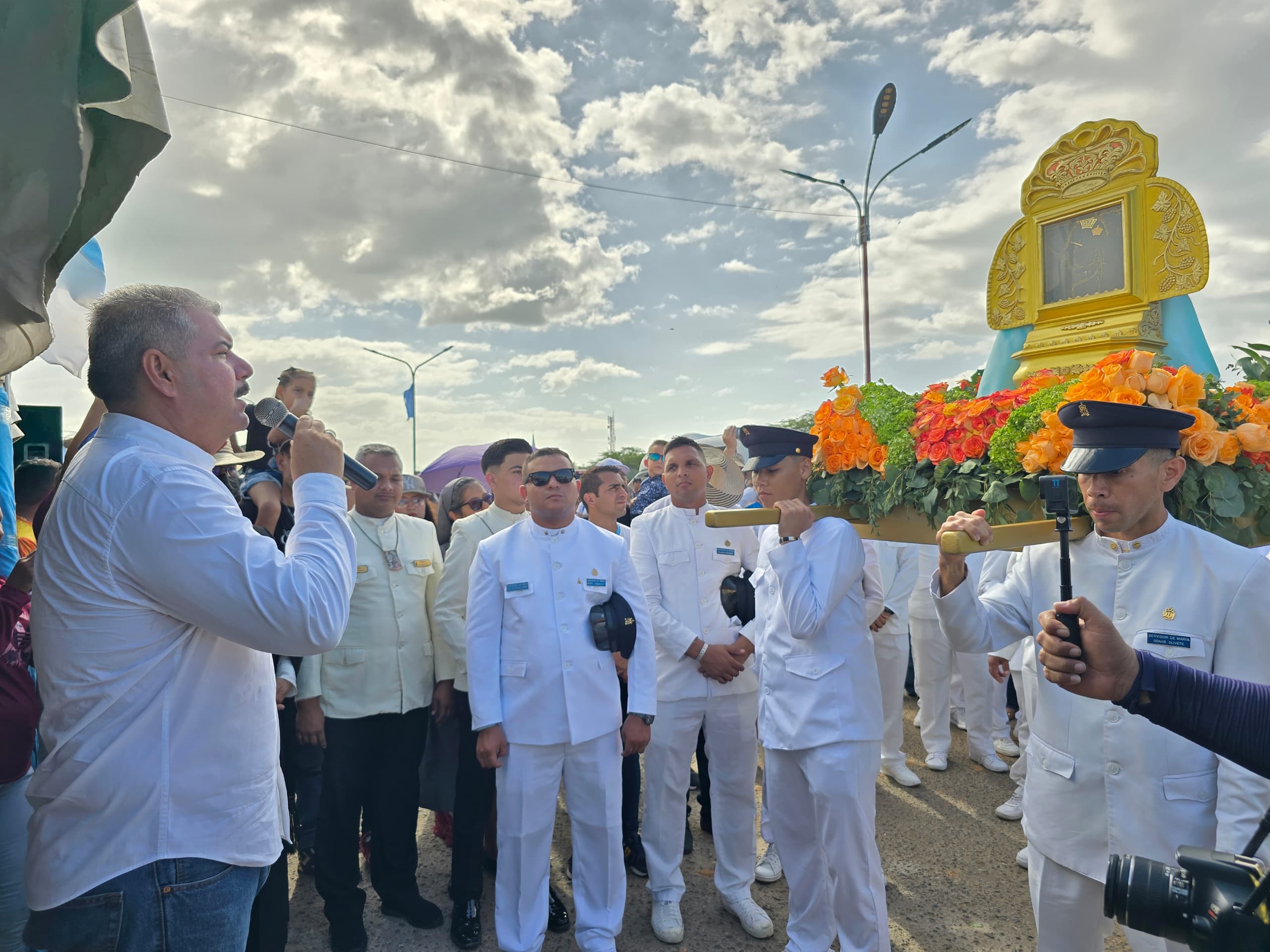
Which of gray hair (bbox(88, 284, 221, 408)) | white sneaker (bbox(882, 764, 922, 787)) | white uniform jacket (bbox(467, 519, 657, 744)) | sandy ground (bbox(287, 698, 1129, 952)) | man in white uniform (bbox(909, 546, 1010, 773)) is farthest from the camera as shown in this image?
man in white uniform (bbox(909, 546, 1010, 773))

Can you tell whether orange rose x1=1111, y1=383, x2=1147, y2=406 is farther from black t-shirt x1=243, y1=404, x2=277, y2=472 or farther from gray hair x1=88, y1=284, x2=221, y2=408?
black t-shirt x1=243, y1=404, x2=277, y2=472

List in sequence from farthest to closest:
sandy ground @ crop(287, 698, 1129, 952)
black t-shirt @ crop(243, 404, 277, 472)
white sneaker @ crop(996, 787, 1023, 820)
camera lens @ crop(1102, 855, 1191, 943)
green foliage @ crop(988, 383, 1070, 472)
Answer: white sneaker @ crop(996, 787, 1023, 820) < black t-shirt @ crop(243, 404, 277, 472) < sandy ground @ crop(287, 698, 1129, 952) < green foliage @ crop(988, 383, 1070, 472) < camera lens @ crop(1102, 855, 1191, 943)

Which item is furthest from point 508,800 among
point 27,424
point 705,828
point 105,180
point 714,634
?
point 27,424

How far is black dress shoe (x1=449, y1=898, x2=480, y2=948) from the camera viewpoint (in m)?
3.68

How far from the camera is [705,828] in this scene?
200 inches

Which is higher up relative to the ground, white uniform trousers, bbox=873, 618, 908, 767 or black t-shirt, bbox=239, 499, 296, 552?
black t-shirt, bbox=239, 499, 296, 552

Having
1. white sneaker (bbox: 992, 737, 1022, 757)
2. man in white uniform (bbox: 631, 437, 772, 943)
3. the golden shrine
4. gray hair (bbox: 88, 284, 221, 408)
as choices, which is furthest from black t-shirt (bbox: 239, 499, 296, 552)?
white sneaker (bbox: 992, 737, 1022, 757)

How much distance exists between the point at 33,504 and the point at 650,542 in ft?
10.6

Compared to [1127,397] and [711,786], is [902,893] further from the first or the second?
[1127,397]

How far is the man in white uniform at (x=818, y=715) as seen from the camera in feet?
10.7

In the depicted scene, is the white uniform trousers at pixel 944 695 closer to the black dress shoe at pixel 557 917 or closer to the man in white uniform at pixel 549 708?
the man in white uniform at pixel 549 708

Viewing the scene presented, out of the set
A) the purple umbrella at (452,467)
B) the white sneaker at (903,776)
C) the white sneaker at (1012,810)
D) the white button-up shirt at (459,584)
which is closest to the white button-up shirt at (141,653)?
the white button-up shirt at (459,584)

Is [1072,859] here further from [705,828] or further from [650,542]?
[705,828]

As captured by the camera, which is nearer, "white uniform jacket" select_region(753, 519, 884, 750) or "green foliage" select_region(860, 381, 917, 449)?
"green foliage" select_region(860, 381, 917, 449)
